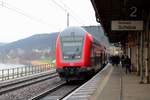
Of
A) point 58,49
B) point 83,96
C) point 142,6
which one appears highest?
point 142,6

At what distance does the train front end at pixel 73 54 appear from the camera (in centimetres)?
2811

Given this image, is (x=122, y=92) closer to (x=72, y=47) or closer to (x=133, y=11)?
(x=133, y=11)

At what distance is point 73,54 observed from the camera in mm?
28438

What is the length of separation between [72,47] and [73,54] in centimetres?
53

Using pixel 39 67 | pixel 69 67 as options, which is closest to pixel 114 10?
pixel 69 67

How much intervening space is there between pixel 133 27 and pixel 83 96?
778cm

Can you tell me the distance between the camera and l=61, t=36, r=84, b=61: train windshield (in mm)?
28377

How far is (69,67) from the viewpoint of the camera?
28.1m

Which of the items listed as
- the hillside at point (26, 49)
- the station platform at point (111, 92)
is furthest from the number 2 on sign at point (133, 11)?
the hillside at point (26, 49)

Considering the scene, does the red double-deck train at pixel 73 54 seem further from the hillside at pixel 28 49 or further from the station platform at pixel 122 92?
the hillside at pixel 28 49

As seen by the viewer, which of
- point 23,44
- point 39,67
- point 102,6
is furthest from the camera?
point 23,44

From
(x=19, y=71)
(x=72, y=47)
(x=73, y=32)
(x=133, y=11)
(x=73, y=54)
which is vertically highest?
(x=133, y=11)

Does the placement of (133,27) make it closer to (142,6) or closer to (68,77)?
(142,6)

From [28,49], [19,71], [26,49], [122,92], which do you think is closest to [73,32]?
[122,92]
